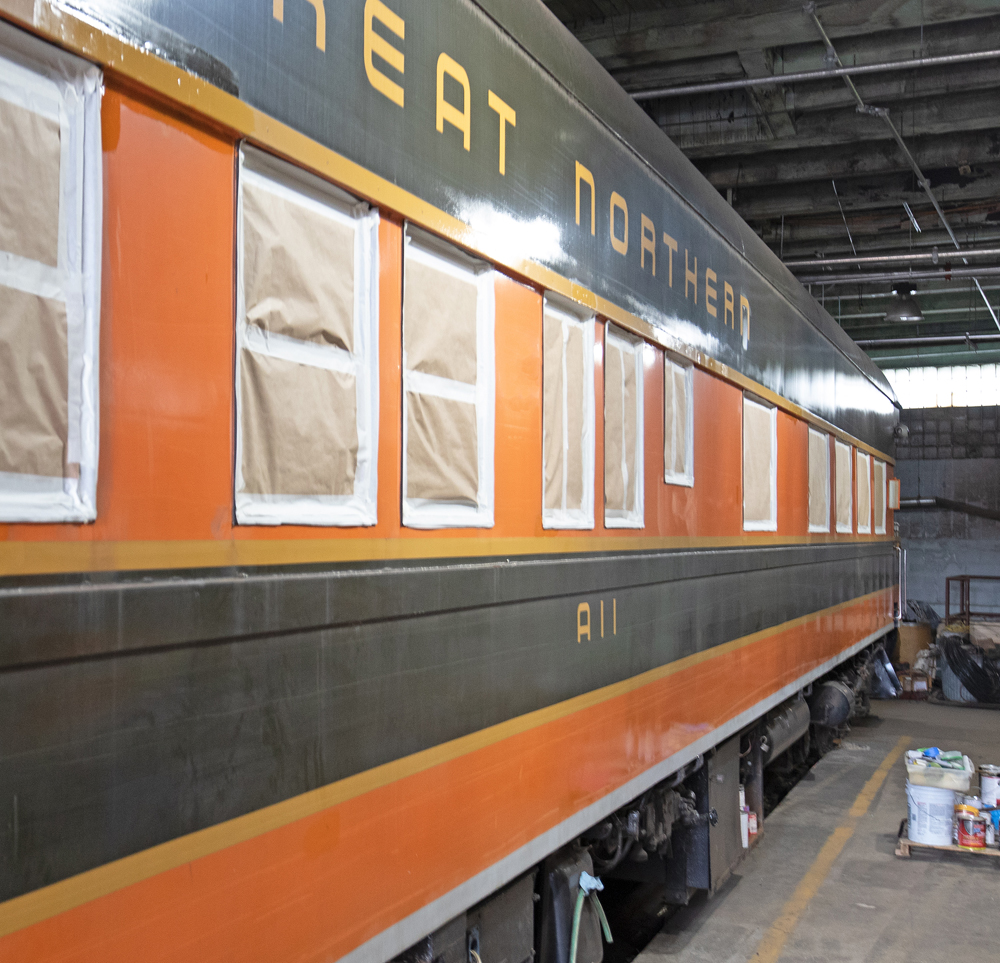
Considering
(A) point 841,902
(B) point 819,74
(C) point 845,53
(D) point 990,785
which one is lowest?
(A) point 841,902

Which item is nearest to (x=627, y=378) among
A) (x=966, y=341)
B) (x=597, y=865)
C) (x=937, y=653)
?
(x=597, y=865)

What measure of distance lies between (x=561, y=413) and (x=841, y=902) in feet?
14.0

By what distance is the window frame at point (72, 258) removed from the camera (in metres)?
1.76

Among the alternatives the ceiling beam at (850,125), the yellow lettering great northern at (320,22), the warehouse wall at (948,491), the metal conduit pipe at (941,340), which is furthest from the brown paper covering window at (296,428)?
the warehouse wall at (948,491)

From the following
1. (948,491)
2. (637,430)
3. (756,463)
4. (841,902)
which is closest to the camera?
(637,430)

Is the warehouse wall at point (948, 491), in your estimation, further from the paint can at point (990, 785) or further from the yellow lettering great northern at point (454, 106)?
the yellow lettering great northern at point (454, 106)

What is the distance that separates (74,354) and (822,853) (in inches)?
276

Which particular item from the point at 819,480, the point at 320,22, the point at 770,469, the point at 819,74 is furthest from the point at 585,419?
the point at 819,74

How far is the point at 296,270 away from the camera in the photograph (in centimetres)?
242

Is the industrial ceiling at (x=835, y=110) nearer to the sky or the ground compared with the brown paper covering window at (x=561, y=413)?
nearer to the sky

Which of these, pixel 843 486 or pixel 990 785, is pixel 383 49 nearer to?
pixel 990 785

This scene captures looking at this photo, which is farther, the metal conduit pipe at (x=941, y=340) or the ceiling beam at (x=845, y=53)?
the metal conduit pipe at (x=941, y=340)

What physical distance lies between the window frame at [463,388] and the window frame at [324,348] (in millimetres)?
155

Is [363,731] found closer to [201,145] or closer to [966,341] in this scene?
[201,145]
